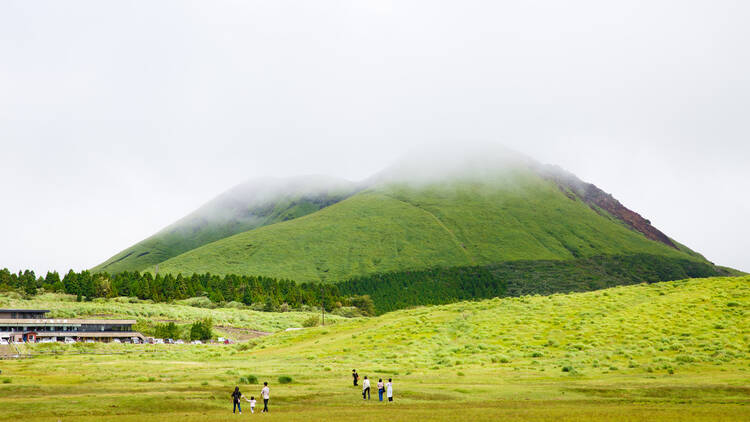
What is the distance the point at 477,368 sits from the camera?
2120 inches

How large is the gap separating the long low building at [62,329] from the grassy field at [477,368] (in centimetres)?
2629

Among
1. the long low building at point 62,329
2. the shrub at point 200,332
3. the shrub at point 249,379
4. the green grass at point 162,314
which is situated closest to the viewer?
A: the shrub at point 249,379


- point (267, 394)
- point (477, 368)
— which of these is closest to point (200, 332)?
point (477, 368)

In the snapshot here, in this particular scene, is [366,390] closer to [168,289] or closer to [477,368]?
[477,368]

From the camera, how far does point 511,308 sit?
76.5 metres

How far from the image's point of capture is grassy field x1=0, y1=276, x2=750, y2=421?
33844mm

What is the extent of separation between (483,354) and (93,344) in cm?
Result: 7101

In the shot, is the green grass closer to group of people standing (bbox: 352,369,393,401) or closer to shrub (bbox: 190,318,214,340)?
shrub (bbox: 190,318,214,340)

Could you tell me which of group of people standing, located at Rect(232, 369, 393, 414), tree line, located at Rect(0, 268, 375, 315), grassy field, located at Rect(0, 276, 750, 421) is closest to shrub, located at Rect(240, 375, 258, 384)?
grassy field, located at Rect(0, 276, 750, 421)

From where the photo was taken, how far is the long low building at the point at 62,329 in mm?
114312

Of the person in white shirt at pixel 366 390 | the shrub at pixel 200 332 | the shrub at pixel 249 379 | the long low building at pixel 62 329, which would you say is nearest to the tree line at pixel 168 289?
the long low building at pixel 62 329

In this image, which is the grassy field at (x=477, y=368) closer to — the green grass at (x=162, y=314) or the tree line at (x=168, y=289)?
the green grass at (x=162, y=314)

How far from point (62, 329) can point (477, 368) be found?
9718 cm

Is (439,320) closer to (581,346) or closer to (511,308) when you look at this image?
(511,308)
